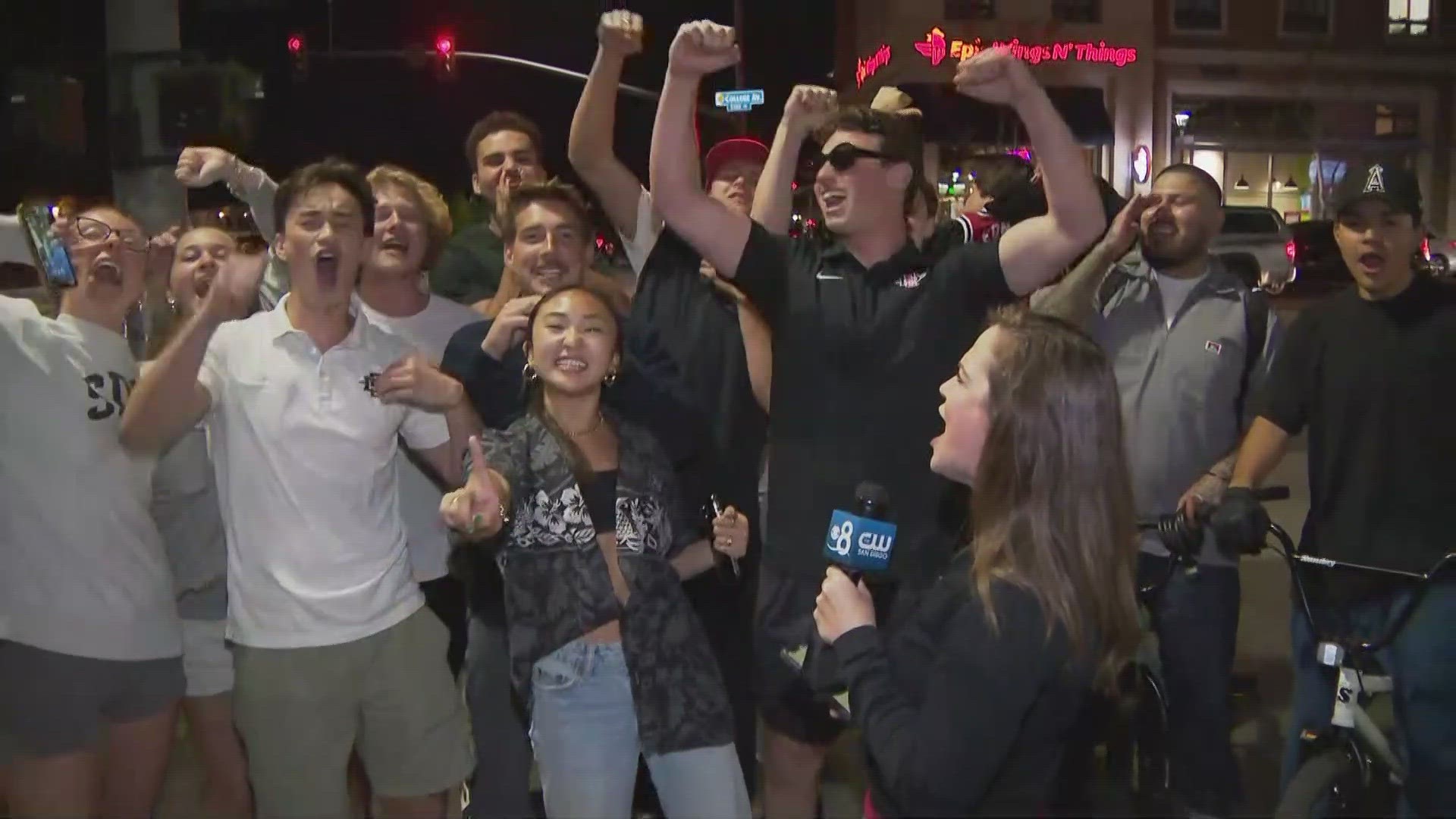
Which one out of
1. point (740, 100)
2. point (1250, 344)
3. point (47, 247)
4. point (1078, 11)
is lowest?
point (1250, 344)

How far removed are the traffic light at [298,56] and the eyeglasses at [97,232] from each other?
65.6ft

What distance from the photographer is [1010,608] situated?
2047mm

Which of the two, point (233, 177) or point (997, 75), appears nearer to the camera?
point (997, 75)

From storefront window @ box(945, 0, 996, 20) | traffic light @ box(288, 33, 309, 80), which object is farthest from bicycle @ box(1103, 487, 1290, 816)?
storefront window @ box(945, 0, 996, 20)

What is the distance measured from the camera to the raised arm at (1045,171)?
2.94 meters

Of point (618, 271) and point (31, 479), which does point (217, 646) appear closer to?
point (31, 479)

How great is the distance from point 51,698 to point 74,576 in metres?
0.32

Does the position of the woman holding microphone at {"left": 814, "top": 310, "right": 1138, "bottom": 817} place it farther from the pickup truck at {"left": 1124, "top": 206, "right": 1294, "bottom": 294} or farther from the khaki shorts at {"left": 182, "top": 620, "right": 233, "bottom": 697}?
the pickup truck at {"left": 1124, "top": 206, "right": 1294, "bottom": 294}

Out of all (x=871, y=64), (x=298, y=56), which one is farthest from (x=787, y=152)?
(x=871, y=64)

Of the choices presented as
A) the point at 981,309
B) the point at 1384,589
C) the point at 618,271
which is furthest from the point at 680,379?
the point at 618,271

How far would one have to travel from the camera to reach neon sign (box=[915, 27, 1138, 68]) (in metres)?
27.1

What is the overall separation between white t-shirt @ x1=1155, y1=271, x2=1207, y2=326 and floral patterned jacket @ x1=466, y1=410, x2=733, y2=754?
2152 millimetres

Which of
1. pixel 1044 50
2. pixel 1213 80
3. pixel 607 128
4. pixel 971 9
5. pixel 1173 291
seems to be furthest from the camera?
pixel 1213 80

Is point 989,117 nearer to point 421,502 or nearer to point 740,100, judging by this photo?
point 740,100
